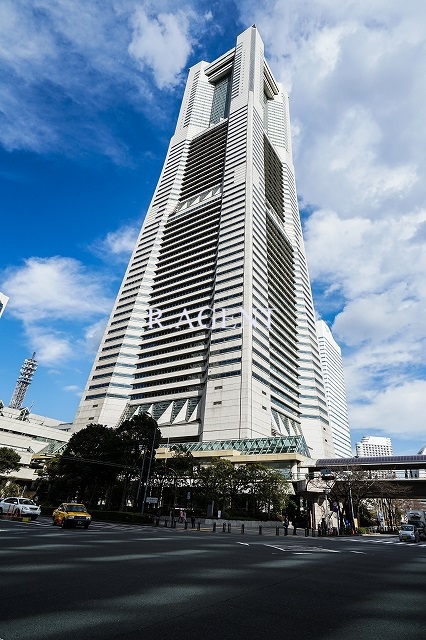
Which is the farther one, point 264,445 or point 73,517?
point 264,445

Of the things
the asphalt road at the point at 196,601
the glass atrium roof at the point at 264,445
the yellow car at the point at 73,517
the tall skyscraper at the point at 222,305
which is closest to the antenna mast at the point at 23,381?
the tall skyscraper at the point at 222,305

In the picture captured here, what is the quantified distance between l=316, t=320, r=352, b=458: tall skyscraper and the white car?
508 feet

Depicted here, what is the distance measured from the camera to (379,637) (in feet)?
16.2

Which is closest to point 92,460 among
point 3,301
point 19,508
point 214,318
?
point 19,508

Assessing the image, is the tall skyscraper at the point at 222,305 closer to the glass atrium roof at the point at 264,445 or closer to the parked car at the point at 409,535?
the glass atrium roof at the point at 264,445

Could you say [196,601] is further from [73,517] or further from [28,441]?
[28,441]

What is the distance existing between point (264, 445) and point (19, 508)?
41.0m

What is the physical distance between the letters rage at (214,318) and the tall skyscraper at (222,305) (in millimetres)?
296

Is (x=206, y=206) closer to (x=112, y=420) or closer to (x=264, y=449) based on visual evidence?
(x=112, y=420)

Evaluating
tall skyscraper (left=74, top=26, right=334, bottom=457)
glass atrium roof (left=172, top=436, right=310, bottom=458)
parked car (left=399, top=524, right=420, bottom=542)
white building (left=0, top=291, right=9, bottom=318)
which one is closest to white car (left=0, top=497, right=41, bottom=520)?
glass atrium roof (left=172, top=436, right=310, bottom=458)

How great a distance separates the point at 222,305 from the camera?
86.0 m

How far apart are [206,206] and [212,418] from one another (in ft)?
207

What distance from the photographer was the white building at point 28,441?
8750 cm

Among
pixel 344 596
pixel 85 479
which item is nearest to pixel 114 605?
pixel 344 596
